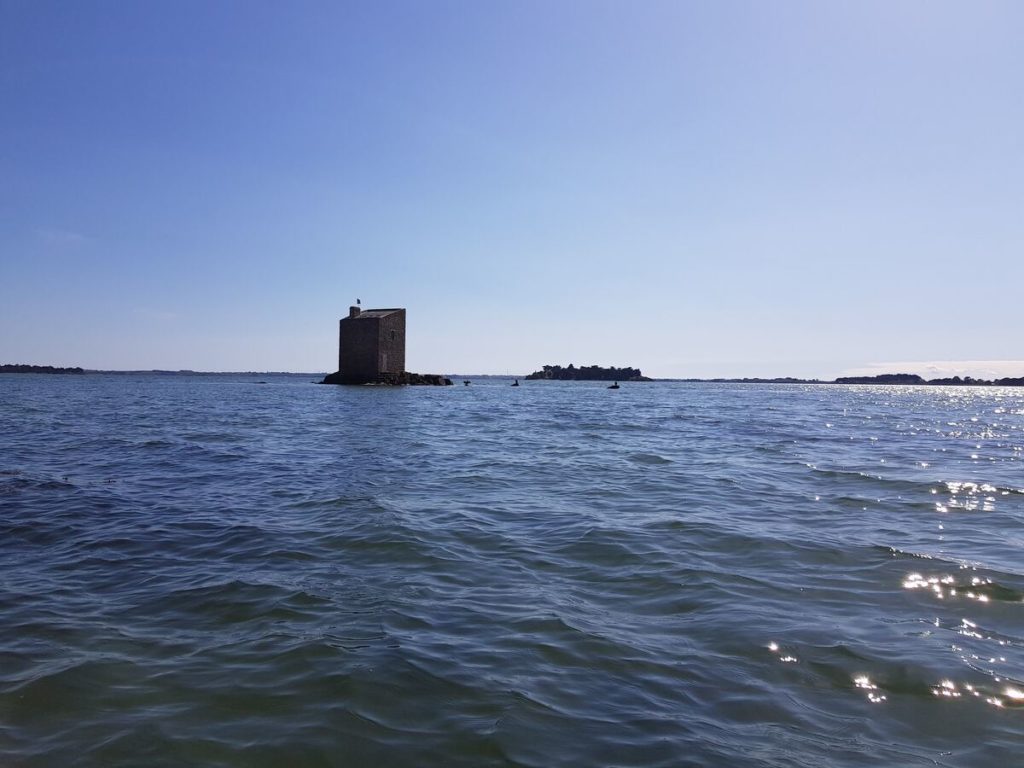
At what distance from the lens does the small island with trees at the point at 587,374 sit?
145 m

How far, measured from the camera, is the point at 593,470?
1221 cm

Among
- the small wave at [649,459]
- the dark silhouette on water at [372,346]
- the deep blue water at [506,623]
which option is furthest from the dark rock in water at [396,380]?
the deep blue water at [506,623]

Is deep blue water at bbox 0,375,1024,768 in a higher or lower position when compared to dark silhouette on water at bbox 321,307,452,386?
lower

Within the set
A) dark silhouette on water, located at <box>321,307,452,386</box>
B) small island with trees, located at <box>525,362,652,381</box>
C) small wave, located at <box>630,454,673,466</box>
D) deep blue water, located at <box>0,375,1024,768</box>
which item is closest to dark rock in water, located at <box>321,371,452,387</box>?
dark silhouette on water, located at <box>321,307,452,386</box>

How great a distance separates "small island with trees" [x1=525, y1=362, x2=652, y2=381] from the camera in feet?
477

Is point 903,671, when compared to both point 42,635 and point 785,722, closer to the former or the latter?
point 785,722

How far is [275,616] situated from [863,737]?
3.86 m

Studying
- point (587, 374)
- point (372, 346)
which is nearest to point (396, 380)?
point (372, 346)

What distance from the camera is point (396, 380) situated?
214 ft

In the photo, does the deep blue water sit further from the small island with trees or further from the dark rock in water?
the small island with trees

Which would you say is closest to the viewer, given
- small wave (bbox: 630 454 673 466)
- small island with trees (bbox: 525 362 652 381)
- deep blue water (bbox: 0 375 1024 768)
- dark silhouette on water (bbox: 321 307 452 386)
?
deep blue water (bbox: 0 375 1024 768)

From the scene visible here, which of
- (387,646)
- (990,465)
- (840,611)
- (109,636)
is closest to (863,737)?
(840,611)

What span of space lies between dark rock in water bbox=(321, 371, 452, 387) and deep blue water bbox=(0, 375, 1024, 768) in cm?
5305

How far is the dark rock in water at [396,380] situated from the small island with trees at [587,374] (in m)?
74.8
